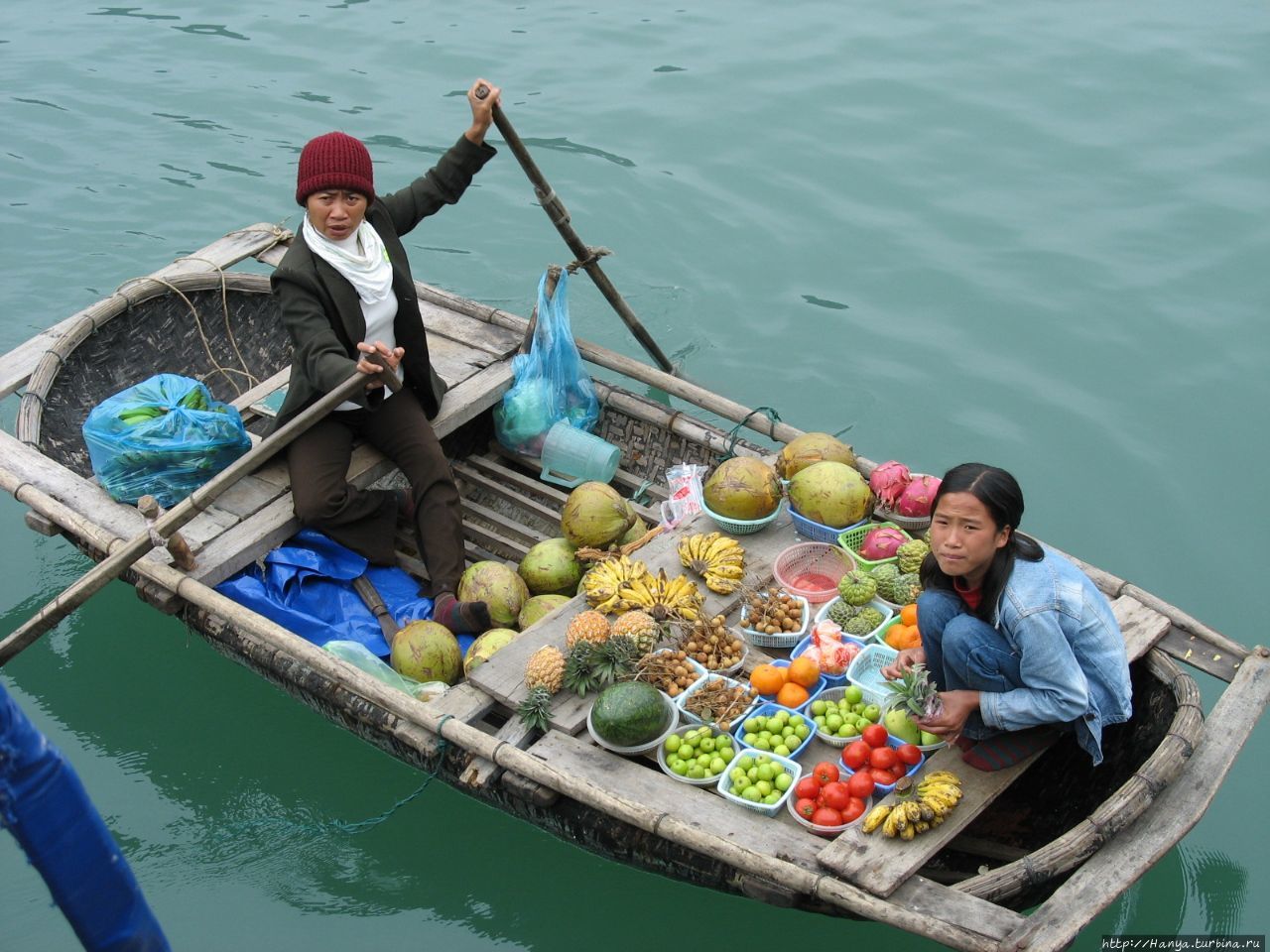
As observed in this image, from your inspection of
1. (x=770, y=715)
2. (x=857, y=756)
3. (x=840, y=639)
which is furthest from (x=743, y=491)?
(x=857, y=756)

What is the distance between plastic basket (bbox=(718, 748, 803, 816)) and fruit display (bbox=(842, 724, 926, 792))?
0.53 feet

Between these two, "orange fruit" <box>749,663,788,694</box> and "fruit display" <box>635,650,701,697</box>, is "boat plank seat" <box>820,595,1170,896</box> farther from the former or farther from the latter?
"fruit display" <box>635,650,701,697</box>

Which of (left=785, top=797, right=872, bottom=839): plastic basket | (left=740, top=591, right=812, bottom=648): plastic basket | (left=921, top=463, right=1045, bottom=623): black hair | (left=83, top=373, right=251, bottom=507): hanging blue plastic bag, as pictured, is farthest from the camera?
(left=83, top=373, right=251, bottom=507): hanging blue plastic bag

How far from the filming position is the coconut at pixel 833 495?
4398 mm

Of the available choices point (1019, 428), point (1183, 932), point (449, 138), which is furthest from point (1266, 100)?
point (1183, 932)

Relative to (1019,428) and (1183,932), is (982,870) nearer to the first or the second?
(1183,932)

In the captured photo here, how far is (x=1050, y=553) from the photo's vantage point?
11.2 feet

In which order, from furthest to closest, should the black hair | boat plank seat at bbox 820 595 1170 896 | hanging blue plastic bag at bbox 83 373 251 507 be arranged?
hanging blue plastic bag at bbox 83 373 251 507, boat plank seat at bbox 820 595 1170 896, the black hair

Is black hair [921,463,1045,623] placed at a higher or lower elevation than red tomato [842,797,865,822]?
higher

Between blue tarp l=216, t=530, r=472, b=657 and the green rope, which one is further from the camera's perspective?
the green rope

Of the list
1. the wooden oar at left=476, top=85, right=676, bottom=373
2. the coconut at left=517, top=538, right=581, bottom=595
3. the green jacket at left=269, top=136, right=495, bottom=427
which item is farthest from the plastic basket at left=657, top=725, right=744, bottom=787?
the wooden oar at left=476, top=85, right=676, bottom=373

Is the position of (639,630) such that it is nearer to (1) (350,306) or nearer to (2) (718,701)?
(2) (718,701)

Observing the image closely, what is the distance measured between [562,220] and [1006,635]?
2.78 m

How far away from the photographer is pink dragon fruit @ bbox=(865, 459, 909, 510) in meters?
4.43
